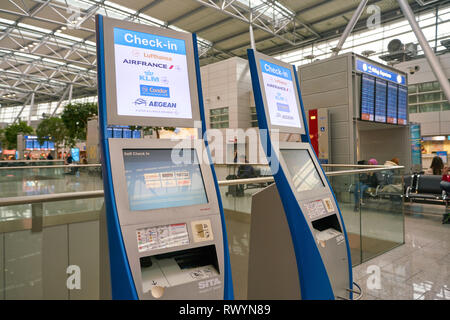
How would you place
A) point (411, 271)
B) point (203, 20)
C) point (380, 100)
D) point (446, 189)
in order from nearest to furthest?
point (411, 271) < point (446, 189) < point (380, 100) < point (203, 20)

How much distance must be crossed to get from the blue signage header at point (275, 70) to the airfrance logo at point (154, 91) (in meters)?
0.74

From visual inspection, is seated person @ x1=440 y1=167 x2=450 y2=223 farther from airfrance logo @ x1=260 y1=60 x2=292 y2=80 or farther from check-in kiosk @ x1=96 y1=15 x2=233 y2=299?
check-in kiosk @ x1=96 y1=15 x2=233 y2=299

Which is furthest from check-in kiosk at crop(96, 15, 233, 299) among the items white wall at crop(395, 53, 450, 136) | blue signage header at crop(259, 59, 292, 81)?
white wall at crop(395, 53, 450, 136)

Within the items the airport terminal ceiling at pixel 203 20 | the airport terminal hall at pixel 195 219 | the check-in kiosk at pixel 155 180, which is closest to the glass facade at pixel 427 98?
the airport terminal ceiling at pixel 203 20

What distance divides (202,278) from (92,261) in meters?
0.89

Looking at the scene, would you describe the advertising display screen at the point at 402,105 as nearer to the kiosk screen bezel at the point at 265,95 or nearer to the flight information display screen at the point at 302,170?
the kiosk screen bezel at the point at 265,95

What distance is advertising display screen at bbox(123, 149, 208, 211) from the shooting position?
1386 mm

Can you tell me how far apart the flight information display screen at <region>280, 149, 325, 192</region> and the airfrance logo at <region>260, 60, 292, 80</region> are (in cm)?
54

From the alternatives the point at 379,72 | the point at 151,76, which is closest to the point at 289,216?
the point at 151,76

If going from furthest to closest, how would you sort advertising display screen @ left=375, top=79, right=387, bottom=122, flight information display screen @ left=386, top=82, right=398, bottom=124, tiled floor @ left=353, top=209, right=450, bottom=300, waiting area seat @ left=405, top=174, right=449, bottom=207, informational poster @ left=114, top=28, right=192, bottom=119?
flight information display screen @ left=386, top=82, right=398, bottom=124, advertising display screen @ left=375, top=79, right=387, bottom=122, waiting area seat @ left=405, top=174, right=449, bottom=207, tiled floor @ left=353, top=209, right=450, bottom=300, informational poster @ left=114, top=28, right=192, bottom=119

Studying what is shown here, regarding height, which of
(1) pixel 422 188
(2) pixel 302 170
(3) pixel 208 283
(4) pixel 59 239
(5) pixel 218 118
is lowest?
(1) pixel 422 188

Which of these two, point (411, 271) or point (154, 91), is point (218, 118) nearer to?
point (411, 271)

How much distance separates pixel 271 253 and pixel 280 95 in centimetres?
107

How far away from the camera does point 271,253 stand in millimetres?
2107
